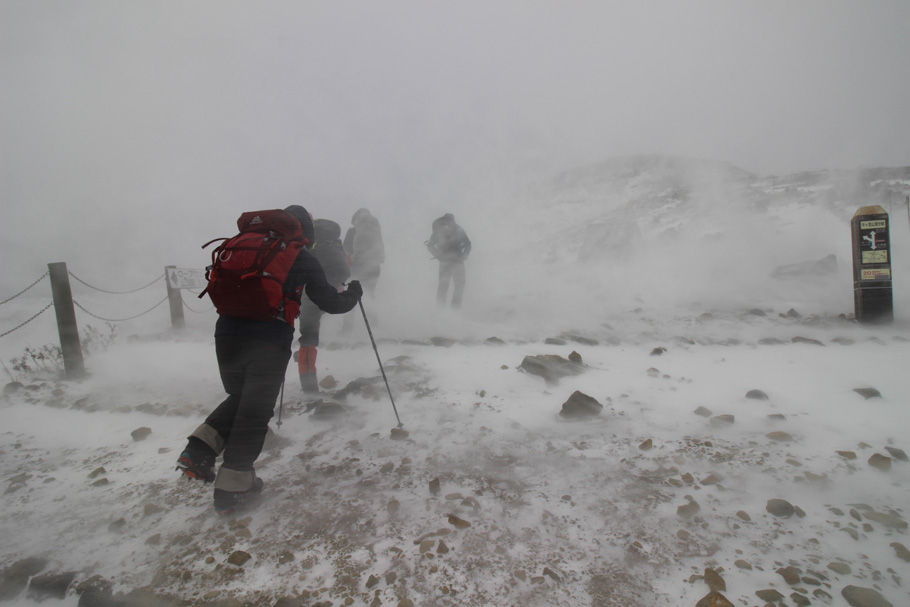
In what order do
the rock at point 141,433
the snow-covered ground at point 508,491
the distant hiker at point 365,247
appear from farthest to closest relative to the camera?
the distant hiker at point 365,247
the rock at point 141,433
the snow-covered ground at point 508,491

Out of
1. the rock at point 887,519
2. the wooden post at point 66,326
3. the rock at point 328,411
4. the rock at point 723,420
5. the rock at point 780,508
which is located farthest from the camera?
the wooden post at point 66,326

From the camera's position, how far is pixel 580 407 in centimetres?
289

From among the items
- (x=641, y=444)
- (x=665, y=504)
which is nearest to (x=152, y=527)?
(x=665, y=504)

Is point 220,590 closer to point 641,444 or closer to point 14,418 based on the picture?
point 641,444

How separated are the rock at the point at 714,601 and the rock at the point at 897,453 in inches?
61.1

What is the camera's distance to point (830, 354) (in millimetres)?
3748

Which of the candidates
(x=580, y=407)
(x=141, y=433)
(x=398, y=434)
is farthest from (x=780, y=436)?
(x=141, y=433)

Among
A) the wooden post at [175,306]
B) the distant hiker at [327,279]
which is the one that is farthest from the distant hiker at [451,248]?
the wooden post at [175,306]

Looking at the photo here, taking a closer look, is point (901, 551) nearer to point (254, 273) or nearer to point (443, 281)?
point (254, 273)

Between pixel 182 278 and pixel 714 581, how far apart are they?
27.4 feet

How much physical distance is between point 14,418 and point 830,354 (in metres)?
7.27

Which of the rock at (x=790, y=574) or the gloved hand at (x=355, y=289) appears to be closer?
the rock at (x=790, y=574)

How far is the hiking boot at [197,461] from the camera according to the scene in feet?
6.43

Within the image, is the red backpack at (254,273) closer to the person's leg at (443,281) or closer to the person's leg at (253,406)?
the person's leg at (253,406)
